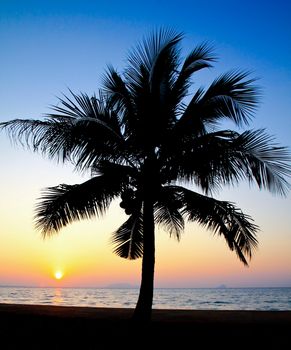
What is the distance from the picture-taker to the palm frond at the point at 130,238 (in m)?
11.5

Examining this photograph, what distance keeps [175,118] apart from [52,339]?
18.9ft

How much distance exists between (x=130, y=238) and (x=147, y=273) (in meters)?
2.80

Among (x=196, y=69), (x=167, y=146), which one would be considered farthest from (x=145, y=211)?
(x=196, y=69)

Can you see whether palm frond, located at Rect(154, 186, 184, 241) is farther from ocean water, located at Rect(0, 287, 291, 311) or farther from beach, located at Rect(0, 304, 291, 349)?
ocean water, located at Rect(0, 287, 291, 311)

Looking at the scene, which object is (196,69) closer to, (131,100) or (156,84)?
(156,84)

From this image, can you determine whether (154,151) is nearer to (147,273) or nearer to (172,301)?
(147,273)

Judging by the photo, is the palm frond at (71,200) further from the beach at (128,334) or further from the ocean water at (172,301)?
the ocean water at (172,301)

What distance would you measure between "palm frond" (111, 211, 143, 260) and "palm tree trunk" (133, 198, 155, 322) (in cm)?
216

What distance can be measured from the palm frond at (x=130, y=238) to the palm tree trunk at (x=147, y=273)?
2164 mm

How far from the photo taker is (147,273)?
8.95m

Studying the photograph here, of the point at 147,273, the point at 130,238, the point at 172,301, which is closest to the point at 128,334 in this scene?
the point at 147,273

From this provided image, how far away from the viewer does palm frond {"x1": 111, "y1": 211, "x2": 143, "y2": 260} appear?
11.5m

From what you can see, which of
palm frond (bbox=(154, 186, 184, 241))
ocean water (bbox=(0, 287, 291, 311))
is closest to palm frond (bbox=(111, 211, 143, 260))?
palm frond (bbox=(154, 186, 184, 241))

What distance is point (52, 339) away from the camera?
728 centimetres
